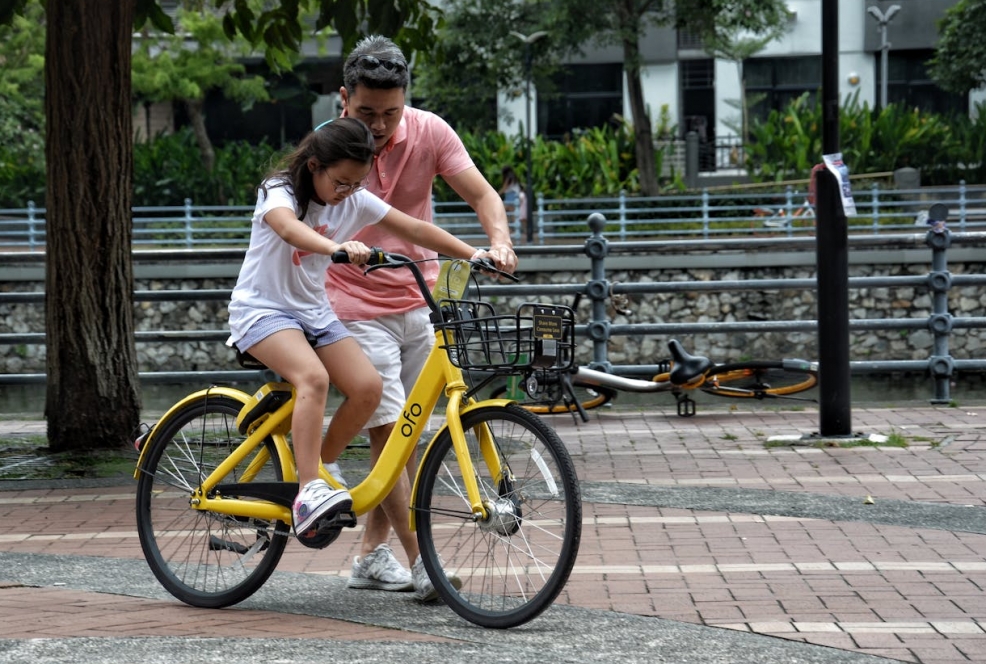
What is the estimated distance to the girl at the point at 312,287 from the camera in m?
4.61

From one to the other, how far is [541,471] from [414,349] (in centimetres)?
101

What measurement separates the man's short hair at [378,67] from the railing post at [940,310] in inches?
253

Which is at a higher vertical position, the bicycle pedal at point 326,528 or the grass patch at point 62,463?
the bicycle pedal at point 326,528

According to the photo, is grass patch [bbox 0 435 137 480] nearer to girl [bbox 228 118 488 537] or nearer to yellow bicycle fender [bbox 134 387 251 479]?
yellow bicycle fender [bbox 134 387 251 479]

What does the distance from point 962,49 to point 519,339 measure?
32258mm

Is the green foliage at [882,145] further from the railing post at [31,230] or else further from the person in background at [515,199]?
the railing post at [31,230]

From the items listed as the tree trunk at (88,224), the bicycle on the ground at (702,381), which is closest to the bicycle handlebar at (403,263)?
the tree trunk at (88,224)

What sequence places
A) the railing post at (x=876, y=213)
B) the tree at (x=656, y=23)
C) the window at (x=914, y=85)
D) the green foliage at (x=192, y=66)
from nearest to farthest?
the railing post at (x=876, y=213) → the tree at (x=656, y=23) → the green foliage at (x=192, y=66) → the window at (x=914, y=85)

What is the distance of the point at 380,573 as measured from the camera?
5086 millimetres

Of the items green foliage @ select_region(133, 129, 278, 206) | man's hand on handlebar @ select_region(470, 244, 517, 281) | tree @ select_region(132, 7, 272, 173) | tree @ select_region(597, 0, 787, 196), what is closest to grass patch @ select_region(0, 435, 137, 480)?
man's hand on handlebar @ select_region(470, 244, 517, 281)

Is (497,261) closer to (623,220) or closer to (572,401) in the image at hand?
(572,401)

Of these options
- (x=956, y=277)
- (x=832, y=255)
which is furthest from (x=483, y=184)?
(x=956, y=277)

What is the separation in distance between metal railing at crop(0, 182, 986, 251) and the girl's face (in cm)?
2127

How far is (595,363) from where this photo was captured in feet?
35.3
